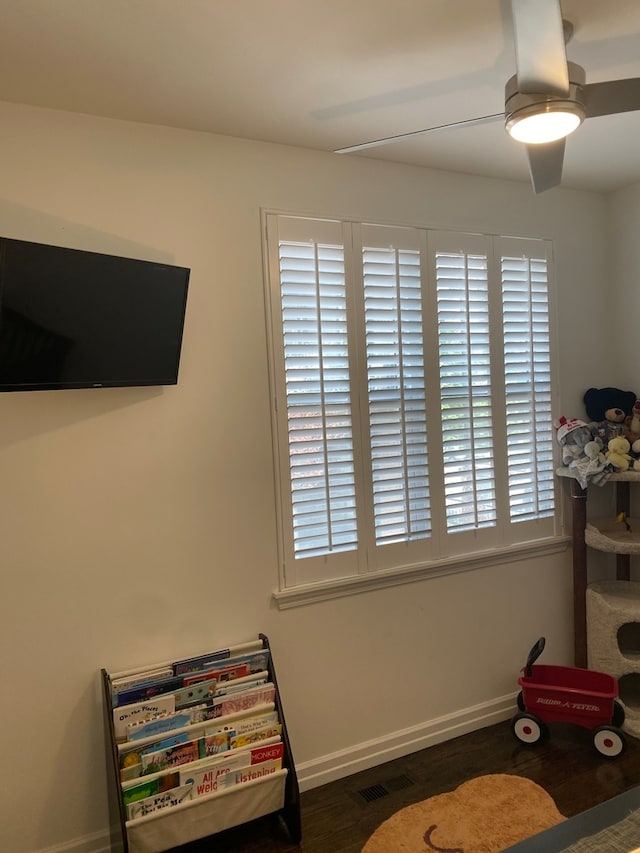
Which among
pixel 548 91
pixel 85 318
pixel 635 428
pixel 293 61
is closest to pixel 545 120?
pixel 548 91

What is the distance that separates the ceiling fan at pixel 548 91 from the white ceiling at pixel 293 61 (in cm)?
25

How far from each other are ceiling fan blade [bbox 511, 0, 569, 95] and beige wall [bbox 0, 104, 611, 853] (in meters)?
1.22

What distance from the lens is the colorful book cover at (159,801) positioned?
6.21 feet

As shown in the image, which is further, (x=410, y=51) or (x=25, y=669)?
(x=25, y=669)

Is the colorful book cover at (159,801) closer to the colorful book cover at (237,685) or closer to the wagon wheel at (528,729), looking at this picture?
the colorful book cover at (237,685)

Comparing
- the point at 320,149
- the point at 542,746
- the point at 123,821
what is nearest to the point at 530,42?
the point at 320,149

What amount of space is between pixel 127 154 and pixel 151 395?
0.85 meters

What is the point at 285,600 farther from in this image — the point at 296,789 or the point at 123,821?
the point at 123,821

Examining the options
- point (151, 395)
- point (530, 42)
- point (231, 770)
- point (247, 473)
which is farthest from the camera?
point (247, 473)

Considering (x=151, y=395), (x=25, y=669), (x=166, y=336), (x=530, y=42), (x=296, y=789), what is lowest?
(x=296, y=789)

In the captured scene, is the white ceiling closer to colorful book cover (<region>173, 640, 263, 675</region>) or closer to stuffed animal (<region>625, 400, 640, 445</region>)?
stuffed animal (<region>625, 400, 640, 445</region>)

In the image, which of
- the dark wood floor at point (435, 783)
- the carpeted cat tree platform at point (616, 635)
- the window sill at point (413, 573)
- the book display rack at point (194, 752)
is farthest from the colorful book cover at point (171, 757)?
the carpeted cat tree platform at point (616, 635)

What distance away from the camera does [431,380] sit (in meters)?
2.71

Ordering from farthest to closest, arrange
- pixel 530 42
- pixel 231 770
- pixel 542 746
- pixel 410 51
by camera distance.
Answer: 1. pixel 542 746
2. pixel 231 770
3. pixel 410 51
4. pixel 530 42
